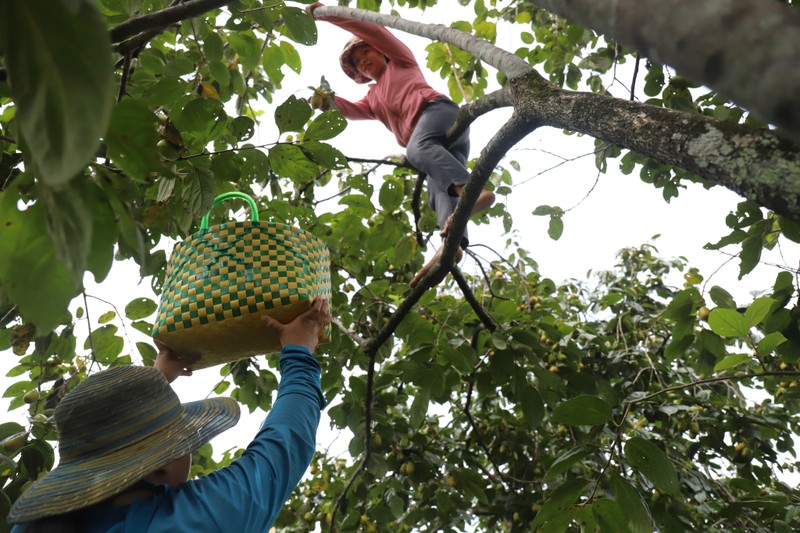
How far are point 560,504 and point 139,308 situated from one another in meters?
1.57

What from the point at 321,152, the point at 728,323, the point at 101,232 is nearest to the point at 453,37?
the point at 321,152

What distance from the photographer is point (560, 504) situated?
1768mm

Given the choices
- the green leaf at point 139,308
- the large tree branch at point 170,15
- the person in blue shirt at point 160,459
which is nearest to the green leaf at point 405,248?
the green leaf at point 139,308

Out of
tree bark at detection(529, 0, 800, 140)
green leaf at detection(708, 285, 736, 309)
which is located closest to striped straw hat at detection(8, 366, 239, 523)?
tree bark at detection(529, 0, 800, 140)

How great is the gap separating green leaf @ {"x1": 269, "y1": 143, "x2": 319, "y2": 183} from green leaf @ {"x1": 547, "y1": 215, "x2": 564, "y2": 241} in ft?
3.87

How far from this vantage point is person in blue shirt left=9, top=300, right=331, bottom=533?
4.28 feet

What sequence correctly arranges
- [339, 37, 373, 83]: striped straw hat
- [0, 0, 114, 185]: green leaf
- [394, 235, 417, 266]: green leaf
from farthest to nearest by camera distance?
[339, 37, 373, 83]: striped straw hat → [394, 235, 417, 266]: green leaf → [0, 0, 114, 185]: green leaf

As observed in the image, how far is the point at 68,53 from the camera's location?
0.51 m

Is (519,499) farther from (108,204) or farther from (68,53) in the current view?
(68,53)

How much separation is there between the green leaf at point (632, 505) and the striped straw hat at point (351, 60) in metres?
2.54

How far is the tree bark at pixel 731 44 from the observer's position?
1.75ft

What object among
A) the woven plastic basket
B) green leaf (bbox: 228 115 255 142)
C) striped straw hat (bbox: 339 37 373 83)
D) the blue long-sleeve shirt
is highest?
striped straw hat (bbox: 339 37 373 83)

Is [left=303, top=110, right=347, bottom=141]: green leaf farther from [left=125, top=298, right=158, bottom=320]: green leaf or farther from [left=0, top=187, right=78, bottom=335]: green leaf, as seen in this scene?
[left=0, top=187, right=78, bottom=335]: green leaf

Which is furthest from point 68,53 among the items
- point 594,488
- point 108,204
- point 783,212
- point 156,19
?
point 594,488
